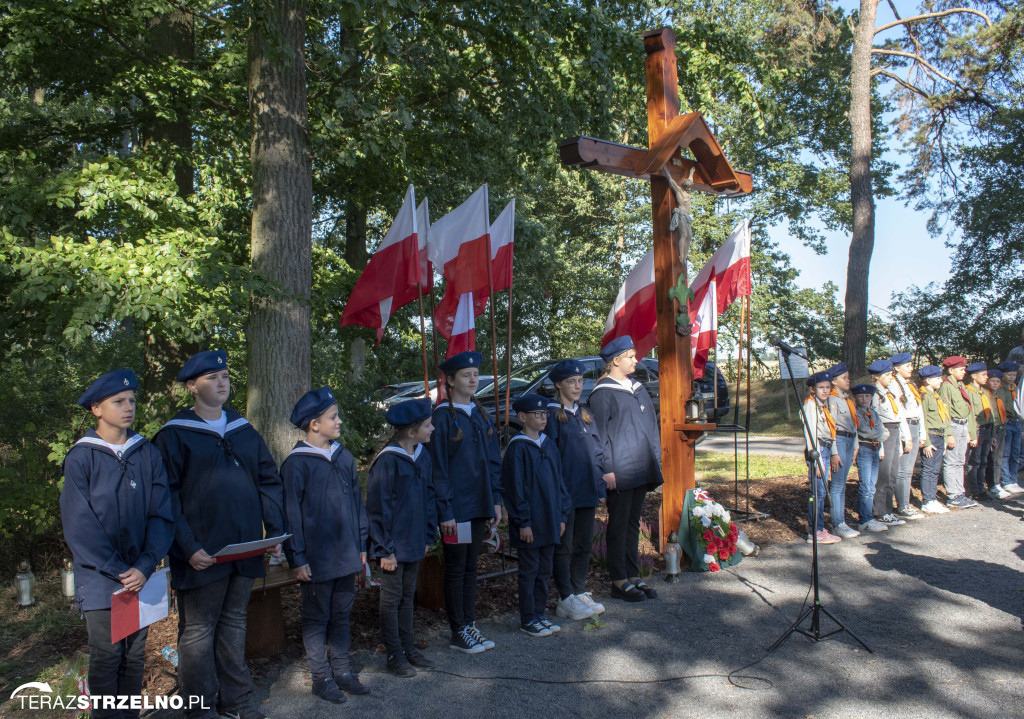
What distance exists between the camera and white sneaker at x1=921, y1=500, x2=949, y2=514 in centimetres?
978

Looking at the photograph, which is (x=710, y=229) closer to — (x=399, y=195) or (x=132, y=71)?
(x=399, y=195)

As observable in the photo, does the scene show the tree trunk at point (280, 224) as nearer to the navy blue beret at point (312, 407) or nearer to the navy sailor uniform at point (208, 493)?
the navy blue beret at point (312, 407)

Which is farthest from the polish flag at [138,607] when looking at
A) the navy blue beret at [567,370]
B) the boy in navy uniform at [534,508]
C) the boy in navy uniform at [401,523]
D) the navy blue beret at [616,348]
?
the navy blue beret at [616,348]

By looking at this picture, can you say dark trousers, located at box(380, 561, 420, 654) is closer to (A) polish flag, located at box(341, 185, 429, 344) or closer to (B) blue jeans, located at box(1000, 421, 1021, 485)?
(A) polish flag, located at box(341, 185, 429, 344)

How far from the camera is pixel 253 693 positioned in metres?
4.52

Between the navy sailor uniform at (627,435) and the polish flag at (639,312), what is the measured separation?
1.49 meters

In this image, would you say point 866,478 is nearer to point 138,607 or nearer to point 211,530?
point 211,530

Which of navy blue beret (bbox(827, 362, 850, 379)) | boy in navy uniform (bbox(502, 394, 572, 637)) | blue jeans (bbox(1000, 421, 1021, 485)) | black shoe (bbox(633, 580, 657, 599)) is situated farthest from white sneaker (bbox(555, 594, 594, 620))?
blue jeans (bbox(1000, 421, 1021, 485))

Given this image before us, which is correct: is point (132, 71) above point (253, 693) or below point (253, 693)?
above

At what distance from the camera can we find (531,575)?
5.57 metres

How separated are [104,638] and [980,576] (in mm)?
6800

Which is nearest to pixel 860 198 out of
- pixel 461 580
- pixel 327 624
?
pixel 461 580

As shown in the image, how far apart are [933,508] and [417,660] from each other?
25.2 feet

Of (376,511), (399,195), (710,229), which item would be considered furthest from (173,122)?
(710,229)
